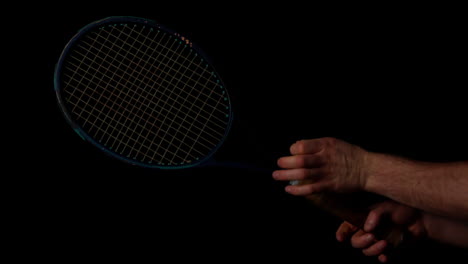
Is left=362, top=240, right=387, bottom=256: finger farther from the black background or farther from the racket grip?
the black background

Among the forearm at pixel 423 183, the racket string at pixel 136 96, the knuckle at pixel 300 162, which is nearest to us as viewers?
the forearm at pixel 423 183

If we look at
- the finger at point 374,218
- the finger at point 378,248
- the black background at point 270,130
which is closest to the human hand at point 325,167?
the finger at point 374,218

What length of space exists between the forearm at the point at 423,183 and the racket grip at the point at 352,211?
0.09m

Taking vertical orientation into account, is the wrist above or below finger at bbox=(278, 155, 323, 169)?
above

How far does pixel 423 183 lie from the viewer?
3.47 feet

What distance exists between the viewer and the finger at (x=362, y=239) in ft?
4.09

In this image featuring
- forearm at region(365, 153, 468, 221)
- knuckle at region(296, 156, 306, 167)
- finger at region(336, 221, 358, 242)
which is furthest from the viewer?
finger at region(336, 221, 358, 242)

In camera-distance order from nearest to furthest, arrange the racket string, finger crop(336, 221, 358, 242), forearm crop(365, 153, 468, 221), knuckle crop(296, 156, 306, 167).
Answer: forearm crop(365, 153, 468, 221), knuckle crop(296, 156, 306, 167), the racket string, finger crop(336, 221, 358, 242)

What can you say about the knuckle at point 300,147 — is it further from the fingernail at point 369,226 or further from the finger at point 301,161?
the fingernail at point 369,226

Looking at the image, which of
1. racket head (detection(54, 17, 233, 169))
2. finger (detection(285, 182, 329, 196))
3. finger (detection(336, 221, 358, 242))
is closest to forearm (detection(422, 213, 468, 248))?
finger (detection(336, 221, 358, 242))

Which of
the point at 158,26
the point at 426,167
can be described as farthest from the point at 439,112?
the point at 158,26

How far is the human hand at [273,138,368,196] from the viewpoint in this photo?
113 centimetres

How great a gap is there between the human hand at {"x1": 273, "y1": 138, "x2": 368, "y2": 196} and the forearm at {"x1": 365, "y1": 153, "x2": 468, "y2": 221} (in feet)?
0.11

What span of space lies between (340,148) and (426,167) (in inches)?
8.8
